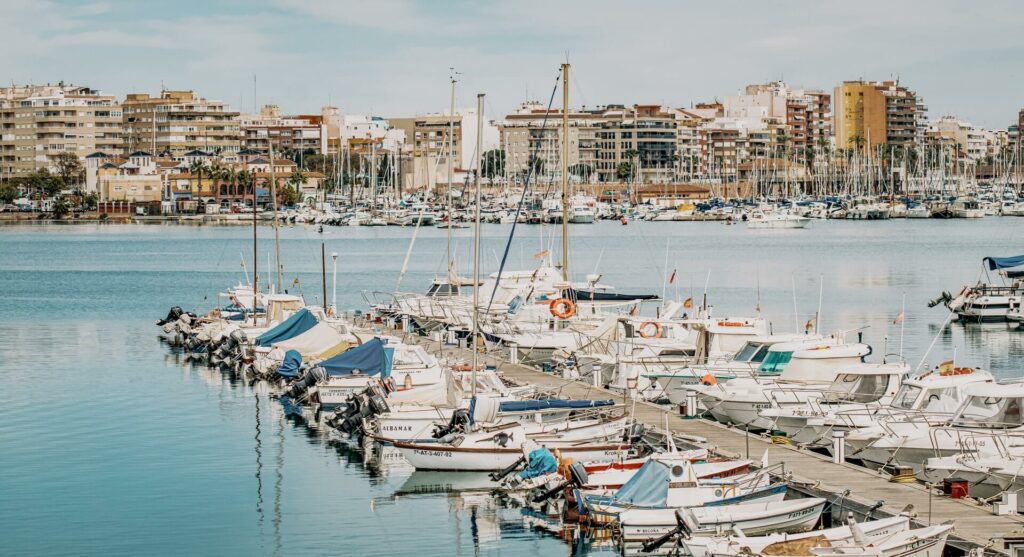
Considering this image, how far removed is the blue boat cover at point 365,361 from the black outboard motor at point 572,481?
36.1 ft

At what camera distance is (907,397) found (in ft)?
86.4

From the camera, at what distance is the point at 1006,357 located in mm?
47875

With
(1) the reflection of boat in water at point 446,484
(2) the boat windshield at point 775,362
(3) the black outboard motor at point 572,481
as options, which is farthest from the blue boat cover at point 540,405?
(2) the boat windshield at point 775,362

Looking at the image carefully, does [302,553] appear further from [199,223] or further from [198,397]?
[199,223]

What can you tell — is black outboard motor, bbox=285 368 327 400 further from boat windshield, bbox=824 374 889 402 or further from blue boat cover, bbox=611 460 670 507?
blue boat cover, bbox=611 460 670 507

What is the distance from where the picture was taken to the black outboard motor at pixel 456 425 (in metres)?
27.3

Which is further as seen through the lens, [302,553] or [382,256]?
[382,256]

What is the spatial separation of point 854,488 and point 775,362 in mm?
9518

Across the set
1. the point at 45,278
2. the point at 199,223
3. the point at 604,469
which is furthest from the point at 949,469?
the point at 199,223

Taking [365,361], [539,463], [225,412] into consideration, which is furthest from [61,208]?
[539,463]

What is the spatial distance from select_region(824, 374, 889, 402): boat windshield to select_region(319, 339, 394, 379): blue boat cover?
36.1ft

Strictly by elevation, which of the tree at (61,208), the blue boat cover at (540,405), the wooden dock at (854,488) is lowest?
the wooden dock at (854,488)

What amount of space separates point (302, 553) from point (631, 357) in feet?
45.4

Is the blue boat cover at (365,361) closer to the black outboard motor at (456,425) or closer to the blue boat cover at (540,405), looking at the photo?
the black outboard motor at (456,425)
